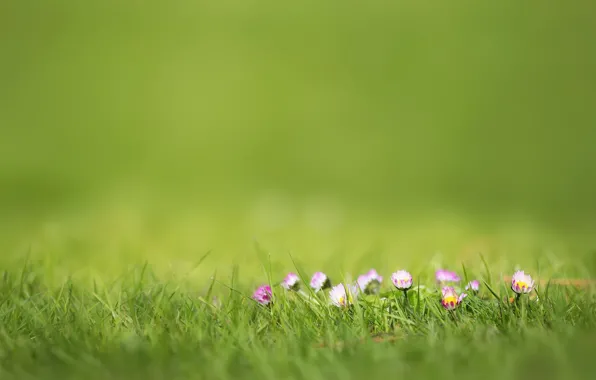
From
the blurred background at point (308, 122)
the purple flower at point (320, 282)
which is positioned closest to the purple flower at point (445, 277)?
the purple flower at point (320, 282)

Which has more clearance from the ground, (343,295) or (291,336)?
(343,295)

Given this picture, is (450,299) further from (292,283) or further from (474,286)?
(292,283)

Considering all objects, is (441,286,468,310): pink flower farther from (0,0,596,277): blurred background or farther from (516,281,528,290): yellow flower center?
(0,0,596,277): blurred background

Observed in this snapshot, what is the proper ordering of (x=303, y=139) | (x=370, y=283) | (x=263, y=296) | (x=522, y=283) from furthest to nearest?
(x=303, y=139)
(x=370, y=283)
(x=263, y=296)
(x=522, y=283)

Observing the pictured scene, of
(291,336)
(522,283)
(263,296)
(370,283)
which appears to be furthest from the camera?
(370,283)

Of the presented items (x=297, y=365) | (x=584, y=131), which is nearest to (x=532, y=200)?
(x=584, y=131)

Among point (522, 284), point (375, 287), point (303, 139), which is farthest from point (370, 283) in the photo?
point (303, 139)
